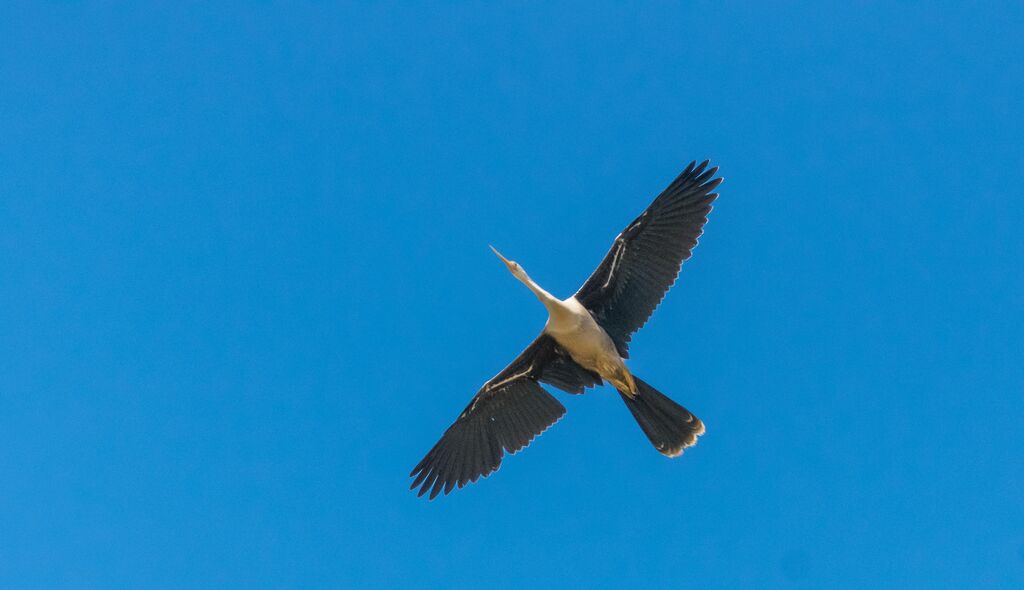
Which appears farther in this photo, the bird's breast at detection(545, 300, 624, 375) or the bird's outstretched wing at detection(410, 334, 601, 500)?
the bird's outstretched wing at detection(410, 334, 601, 500)

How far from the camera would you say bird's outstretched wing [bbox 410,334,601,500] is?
640 inches

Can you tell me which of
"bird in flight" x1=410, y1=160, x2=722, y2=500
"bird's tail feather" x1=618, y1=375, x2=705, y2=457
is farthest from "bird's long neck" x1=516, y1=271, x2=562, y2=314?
"bird's tail feather" x1=618, y1=375, x2=705, y2=457

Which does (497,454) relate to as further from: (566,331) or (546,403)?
(566,331)

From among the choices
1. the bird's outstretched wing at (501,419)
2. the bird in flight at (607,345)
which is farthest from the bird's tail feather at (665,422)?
the bird's outstretched wing at (501,419)

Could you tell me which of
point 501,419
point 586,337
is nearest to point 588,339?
point 586,337

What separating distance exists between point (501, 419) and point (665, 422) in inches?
108

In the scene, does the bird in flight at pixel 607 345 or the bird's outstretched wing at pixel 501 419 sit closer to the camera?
the bird in flight at pixel 607 345

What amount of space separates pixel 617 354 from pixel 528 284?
1710 millimetres

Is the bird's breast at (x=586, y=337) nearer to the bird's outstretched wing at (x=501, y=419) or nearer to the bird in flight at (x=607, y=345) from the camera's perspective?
the bird in flight at (x=607, y=345)

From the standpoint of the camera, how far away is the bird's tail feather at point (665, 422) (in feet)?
49.7

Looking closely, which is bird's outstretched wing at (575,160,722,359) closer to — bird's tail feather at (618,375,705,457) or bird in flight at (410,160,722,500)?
bird in flight at (410,160,722,500)

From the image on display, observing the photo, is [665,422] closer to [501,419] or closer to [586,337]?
[586,337]

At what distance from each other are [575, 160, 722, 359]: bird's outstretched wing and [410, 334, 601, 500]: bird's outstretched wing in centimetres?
109

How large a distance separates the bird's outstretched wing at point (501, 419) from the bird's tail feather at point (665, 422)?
120 cm
